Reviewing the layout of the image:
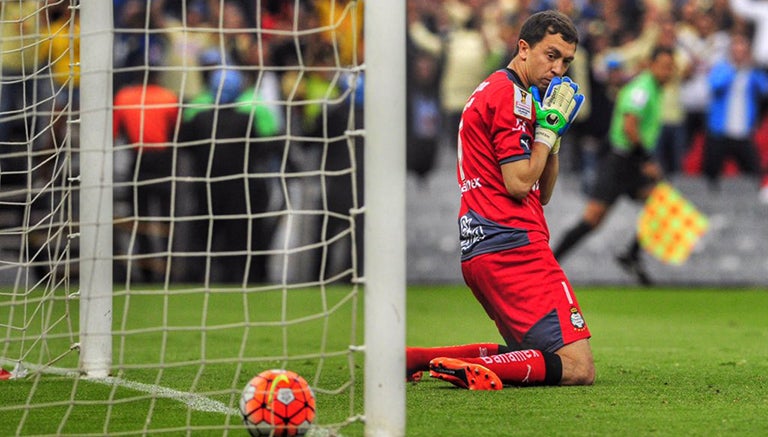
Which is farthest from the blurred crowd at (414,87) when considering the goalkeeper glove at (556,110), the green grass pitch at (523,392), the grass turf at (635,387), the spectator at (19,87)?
the goalkeeper glove at (556,110)

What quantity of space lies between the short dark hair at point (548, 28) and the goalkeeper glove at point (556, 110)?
0.22m

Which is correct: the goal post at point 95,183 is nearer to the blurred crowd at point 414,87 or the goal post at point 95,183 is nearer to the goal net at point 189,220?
the goal net at point 189,220

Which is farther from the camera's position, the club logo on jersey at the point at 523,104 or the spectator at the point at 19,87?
the spectator at the point at 19,87

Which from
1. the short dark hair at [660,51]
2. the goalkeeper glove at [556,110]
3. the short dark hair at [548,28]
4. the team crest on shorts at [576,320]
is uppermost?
the short dark hair at [660,51]

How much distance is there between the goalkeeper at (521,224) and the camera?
5715mm

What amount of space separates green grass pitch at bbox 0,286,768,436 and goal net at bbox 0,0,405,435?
0.04 m

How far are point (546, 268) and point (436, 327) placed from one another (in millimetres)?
4104

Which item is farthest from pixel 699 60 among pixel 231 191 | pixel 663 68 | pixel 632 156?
pixel 231 191

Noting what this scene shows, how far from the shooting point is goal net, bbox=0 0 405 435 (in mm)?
4367

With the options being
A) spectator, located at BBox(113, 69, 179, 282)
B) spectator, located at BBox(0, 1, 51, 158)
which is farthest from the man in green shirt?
spectator, located at BBox(0, 1, 51, 158)

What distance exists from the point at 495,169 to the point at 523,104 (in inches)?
12.5

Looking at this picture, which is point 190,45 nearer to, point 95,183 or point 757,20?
point 757,20

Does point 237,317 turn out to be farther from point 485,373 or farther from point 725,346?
point 485,373

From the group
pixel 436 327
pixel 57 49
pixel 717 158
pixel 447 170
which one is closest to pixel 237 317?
pixel 436 327
